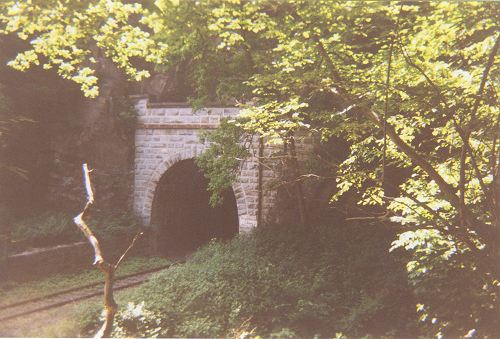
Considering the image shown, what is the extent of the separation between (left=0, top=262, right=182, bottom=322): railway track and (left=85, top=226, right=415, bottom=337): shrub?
978mm

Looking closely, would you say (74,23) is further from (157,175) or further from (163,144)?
(157,175)

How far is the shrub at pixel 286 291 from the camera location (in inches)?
228

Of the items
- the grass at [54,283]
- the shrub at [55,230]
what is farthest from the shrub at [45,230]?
the grass at [54,283]

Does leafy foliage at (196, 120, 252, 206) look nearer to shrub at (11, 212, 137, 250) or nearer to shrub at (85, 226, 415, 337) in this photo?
shrub at (85, 226, 415, 337)

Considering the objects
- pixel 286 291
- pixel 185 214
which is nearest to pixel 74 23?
pixel 286 291

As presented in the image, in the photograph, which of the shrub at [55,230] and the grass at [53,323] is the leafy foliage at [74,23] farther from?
the shrub at [55,230]

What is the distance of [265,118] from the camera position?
4773 mm

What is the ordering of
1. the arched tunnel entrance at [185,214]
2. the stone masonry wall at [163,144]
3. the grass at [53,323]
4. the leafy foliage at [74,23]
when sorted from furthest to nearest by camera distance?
1. the arched tunnel entrance at [185,214]
2. the stone masonry wall at [163,144]
3. the grass at [53,323]
4. the leafy foliage at [74,23]

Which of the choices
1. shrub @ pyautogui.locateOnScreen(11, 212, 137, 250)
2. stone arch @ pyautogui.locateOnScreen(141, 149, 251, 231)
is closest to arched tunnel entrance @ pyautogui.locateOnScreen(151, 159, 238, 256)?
stone arch @ pyautogui.locateOnScreen(141, 149, 251, 231)

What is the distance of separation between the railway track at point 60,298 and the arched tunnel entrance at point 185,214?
2.43 meters

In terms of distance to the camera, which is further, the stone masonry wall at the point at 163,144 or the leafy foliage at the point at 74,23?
the stone masonry wall at the point at 163,144

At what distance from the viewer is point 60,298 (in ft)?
23.1

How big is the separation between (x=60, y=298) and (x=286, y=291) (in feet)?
12.7

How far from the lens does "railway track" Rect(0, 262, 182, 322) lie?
6.24m
